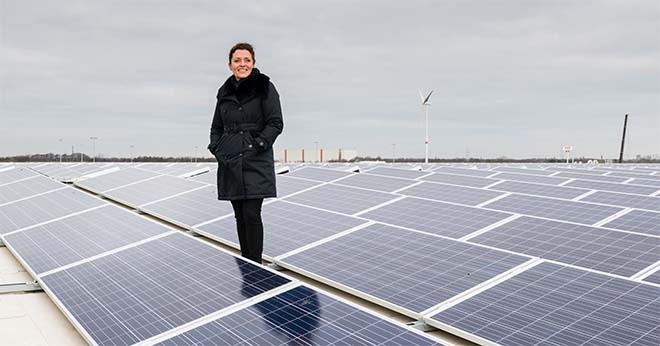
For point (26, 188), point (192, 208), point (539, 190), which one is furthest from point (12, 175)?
point (539, 190)

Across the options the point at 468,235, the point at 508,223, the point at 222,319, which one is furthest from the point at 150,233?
the point at 508,223

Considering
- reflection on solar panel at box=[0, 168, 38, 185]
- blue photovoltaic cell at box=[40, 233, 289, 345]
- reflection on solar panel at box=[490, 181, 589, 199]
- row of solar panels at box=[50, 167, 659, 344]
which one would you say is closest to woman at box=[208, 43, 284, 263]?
blue photovoltaic cell at box=[40, 233, 289, 345]

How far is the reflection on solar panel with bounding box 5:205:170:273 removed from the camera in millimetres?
7652

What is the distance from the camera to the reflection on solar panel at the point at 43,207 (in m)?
10.7

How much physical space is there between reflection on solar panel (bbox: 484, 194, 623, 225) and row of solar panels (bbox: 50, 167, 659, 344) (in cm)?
2

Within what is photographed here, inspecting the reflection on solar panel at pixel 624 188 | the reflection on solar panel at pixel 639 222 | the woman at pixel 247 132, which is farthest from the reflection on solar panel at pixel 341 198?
the reflection on solar panel at pixel 624 188

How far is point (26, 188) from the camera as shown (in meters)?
15.3

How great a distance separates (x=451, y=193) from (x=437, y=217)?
3.14 meters

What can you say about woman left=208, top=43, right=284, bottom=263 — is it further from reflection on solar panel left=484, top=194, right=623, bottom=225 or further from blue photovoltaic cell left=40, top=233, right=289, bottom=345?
reflection on solar panel left=484, top=194, right=623, bottom=225

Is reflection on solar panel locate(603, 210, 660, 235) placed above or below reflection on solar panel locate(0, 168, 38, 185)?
above

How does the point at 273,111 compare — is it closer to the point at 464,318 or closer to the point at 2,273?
the point at 464,318

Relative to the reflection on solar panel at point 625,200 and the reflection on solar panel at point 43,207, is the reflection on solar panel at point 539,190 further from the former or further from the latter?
the reflection on solar panel at point 43,207

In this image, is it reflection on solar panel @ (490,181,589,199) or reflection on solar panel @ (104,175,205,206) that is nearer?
reflection on solar panel @ (104,175,205,206)

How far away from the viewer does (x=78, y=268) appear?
696cm
